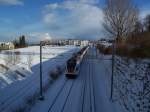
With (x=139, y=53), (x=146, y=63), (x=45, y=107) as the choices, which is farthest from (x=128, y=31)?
(x=45, y=107)

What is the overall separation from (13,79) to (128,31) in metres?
21.5

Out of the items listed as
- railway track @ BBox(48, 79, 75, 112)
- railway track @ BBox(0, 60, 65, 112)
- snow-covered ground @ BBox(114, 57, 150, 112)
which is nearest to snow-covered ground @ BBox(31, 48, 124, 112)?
railway track @ BBox(48, 79, 75, 112)

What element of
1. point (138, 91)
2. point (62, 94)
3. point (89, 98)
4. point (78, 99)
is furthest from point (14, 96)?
point (138, 91)

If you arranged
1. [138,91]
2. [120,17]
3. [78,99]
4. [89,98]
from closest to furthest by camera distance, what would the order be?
[138,91], [78,99], [89,98], [120,17]

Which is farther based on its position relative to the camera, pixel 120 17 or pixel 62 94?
pixel 120 17

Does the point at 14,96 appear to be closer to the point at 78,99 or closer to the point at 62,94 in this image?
the point at 62,94

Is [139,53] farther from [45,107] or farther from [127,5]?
[127,5]

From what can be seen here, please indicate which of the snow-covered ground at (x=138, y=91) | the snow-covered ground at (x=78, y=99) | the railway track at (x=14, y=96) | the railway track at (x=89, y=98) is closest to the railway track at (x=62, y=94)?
the snow-covered ground at (x=78, y=99)

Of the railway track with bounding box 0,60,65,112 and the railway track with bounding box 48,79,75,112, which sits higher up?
the railway track with bounding box 48,79,75,112

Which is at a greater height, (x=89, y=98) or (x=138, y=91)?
(x=138, y=91)

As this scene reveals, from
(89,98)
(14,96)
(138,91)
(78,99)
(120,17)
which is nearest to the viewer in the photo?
(138,91)

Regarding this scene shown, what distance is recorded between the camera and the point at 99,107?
1708cm

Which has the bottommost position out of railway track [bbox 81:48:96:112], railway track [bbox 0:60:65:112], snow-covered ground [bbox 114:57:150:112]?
railway track [bbox 0:60:65:112]

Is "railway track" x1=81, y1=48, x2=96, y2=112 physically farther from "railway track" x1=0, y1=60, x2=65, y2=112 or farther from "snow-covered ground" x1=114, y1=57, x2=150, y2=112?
"railway track" x1=0, y1=60, x2=65, y2=112
